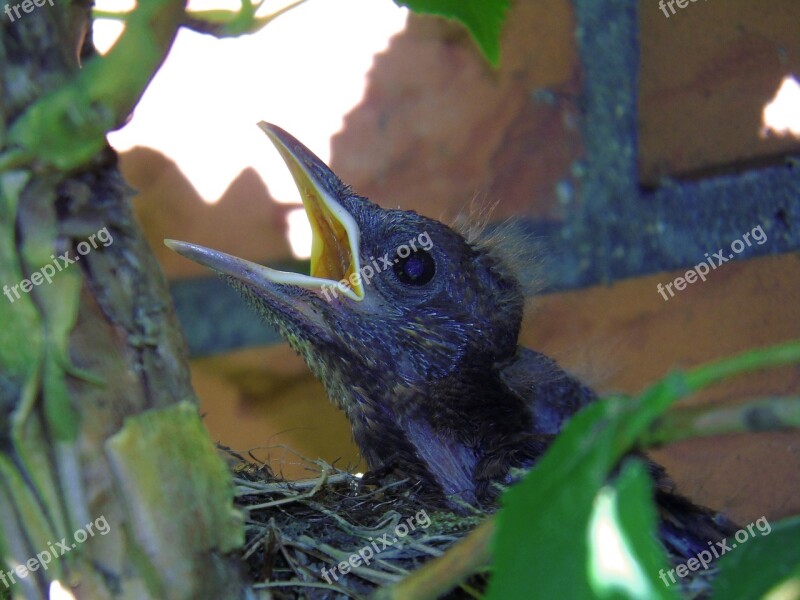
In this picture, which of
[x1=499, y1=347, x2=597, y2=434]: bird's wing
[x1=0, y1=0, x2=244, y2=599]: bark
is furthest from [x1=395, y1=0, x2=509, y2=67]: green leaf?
[x1=499, y1=347, x2=597, y2=434]: bird's wing

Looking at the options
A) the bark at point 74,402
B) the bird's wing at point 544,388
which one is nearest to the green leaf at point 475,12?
the bark at point 74,402

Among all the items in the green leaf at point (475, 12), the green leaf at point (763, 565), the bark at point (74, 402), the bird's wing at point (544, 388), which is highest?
the green leaf at point (475, 12)

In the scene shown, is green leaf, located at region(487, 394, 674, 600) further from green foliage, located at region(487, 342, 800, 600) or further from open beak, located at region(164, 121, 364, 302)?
open beak, located at region(164, 121, 364, 302)

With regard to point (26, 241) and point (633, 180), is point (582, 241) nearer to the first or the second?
point (633, 180)

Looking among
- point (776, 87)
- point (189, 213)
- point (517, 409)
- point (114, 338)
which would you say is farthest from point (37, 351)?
point (776, 87)

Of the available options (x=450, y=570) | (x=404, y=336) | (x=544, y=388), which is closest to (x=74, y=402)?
(x=450, y=570)

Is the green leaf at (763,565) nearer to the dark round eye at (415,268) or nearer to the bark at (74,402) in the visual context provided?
the bark at (74,402)

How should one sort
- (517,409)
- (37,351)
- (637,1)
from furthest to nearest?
1. (637,1)
2. (517,409)
3. (37,351)
